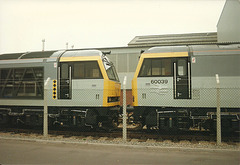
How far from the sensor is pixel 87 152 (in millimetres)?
5676

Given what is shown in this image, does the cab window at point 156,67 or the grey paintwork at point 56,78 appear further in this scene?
the grey paintwork at point 56,78

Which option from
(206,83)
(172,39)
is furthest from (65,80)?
(172,39)

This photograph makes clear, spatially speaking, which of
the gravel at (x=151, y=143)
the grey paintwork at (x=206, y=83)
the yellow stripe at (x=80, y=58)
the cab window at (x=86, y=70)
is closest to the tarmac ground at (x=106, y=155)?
the gravel at (x=151, y=143)

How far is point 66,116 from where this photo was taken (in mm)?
8570

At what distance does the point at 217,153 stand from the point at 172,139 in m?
2.03

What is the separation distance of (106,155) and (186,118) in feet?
12.1

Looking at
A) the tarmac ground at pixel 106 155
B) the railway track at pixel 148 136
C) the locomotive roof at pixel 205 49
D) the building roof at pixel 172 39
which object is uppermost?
the building roof at pixel 172 39

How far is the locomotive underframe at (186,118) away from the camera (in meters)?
7.31

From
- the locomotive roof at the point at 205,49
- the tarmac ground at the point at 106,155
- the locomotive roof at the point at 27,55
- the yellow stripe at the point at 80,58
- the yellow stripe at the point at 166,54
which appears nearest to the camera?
the tarmac ground at the point at 106,155

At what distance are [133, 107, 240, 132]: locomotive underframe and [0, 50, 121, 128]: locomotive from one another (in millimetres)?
1640

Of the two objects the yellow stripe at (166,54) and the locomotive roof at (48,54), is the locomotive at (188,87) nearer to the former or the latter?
the yellow stripe at (166,54)

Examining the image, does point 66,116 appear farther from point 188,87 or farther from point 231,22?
point 231,22

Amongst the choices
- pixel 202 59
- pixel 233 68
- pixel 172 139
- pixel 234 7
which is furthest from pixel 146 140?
pixel 234 7

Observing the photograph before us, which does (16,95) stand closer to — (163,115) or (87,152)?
(87,152)
